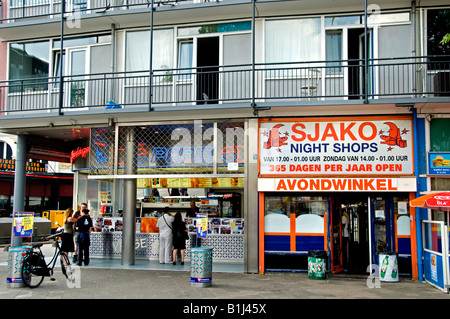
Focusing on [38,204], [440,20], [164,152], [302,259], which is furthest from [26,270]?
[38,204]

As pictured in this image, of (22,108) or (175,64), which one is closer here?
(175,64)

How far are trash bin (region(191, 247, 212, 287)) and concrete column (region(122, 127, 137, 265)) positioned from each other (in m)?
4.15

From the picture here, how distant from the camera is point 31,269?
10.6 meters

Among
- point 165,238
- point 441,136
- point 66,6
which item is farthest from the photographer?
point 66,6

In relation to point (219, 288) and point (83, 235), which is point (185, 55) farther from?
point (219, 288)

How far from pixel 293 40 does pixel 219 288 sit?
7814 mm

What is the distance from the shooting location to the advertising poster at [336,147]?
507 inches

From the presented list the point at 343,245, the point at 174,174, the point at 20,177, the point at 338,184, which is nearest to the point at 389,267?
the point at 338,184

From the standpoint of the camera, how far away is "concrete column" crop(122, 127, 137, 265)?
1439 cm

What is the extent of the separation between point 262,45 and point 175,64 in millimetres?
2890

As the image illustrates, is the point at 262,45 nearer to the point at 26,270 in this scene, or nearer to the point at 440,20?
the point at 440,20

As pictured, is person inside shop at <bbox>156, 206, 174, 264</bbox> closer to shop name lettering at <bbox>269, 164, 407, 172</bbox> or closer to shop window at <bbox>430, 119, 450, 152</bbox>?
shop name lettering at <bbox>269, 164, 407, 172</bbox>

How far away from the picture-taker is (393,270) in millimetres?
12016

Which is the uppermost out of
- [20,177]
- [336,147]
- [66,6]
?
[66,6]
